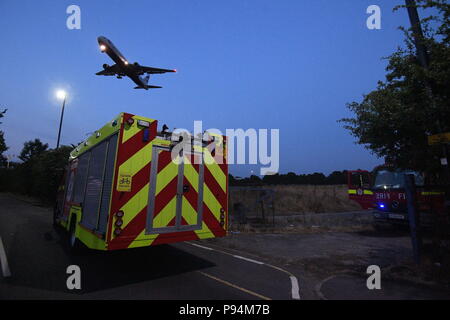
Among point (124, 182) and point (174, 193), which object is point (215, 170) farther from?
point (124, 182)

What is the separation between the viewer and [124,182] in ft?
13.9

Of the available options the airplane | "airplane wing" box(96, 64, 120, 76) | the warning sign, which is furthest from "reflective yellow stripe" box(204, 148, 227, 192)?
"airplane wing" box(96, 64, 120, 76)

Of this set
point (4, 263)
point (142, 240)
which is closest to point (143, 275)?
point (142, 240)

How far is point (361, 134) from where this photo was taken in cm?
667

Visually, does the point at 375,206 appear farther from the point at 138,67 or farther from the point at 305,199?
the point at 138,67

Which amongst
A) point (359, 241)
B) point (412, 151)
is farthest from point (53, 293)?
point (359, 241)

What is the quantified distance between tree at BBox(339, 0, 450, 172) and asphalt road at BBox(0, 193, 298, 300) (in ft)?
13.2

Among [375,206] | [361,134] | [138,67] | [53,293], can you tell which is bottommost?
[53,293]

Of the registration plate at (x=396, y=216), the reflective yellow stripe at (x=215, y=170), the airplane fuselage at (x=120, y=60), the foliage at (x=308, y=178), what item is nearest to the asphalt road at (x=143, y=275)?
the reflective yellow stripe at (x=215, y=170)

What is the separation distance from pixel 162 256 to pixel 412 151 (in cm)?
638

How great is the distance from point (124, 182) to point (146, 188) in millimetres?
445

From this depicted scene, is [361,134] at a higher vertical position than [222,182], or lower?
higher

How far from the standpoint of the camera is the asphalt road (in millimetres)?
3945
